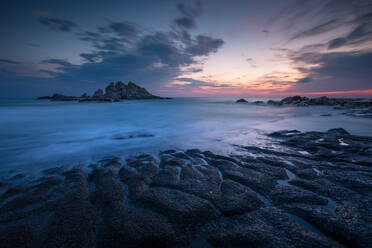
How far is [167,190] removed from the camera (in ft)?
8.64

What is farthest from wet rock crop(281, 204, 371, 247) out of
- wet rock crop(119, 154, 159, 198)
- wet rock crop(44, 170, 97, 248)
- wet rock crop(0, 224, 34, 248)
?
wet rock crop(0, 224, 34, 248)

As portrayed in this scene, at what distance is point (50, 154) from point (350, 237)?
21.9ft

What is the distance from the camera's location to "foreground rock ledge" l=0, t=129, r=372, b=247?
171 centimetres

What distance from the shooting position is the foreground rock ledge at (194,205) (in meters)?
1.71

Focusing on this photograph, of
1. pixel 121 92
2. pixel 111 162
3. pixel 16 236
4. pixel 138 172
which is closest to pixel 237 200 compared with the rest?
pixel 138 172

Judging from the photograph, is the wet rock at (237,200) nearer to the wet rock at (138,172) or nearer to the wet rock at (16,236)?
the wet rock at (138,172)

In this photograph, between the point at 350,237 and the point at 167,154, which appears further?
the point at 167,154

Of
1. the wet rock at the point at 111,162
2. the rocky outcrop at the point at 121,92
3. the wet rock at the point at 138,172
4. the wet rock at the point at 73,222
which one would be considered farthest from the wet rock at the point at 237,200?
the rocky outcrop at the point at 121,92

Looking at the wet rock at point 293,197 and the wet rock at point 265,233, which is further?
the wet rock at point 293,197

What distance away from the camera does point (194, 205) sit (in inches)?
87.7

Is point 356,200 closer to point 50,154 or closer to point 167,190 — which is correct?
point 167,190

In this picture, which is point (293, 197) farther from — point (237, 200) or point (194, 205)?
point (194, 205)

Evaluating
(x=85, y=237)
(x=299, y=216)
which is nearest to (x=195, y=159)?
(x=299, y=216)

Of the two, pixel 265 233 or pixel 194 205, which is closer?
pixel 265 233
